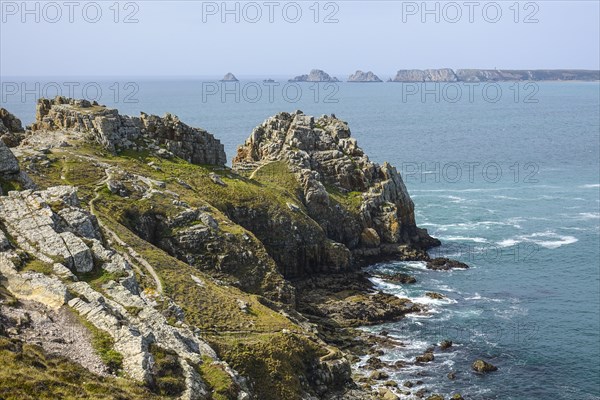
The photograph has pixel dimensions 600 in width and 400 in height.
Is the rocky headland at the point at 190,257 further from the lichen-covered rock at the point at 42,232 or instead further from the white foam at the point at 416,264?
the white foam at the point at 416,264

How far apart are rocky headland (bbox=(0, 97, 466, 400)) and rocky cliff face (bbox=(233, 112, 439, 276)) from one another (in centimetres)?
29

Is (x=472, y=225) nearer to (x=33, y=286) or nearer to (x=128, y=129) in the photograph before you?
(x=128, y=129)

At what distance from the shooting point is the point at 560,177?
179250 millimetres

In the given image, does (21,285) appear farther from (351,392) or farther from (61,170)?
(61,170)

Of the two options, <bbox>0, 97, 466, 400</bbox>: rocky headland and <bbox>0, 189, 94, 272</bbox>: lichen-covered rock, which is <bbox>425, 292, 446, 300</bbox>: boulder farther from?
<bbox>0, 189, 94, 272</bbox>: lichen-covered rock

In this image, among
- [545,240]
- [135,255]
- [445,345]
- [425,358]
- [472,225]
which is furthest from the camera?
[472,225]

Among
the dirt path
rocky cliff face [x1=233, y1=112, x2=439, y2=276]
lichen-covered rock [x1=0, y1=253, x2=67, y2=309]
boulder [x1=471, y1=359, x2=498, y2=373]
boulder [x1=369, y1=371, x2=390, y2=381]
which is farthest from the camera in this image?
rocky cliff face [x1=233, y1=112, x2=439, y2=276]

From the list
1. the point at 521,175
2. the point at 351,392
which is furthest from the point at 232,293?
the point at 521,175

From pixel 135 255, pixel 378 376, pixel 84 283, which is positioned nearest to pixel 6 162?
pixel 135 255

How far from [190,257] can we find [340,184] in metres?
48.2

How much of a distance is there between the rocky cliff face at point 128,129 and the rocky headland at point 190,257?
0.27 metres

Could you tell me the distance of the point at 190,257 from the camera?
80125mm

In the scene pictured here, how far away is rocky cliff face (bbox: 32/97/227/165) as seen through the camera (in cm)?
10488

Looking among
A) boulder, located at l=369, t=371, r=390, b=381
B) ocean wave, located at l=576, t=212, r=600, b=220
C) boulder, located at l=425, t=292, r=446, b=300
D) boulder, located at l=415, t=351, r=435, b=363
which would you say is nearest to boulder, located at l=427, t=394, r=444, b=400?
boulder, located at l=369, t=371, r=390, b=381
